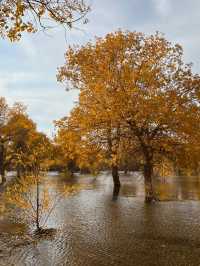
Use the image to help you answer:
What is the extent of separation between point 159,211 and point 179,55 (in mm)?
12021

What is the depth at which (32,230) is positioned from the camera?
58.1 ft

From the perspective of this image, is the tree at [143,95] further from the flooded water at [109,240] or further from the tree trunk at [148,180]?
the flooded water at [109,240]

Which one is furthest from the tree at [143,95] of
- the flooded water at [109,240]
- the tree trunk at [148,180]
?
the flooded water at [109,240]

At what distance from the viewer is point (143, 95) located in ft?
92.9

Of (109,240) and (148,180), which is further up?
(148,180)

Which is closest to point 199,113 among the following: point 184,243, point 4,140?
point 184,243

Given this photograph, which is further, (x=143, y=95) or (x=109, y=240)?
(x=143, y=95)

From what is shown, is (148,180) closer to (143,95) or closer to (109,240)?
(143,95)

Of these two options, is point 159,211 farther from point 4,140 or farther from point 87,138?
point 4,140

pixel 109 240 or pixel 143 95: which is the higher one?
pixel 143 95

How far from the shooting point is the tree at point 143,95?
27.8m

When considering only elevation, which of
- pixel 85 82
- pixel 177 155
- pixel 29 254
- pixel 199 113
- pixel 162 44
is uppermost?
pixel 162 44

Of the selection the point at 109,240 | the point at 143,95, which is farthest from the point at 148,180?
the point at 109,240

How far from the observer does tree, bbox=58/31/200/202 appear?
2779 centimetres
